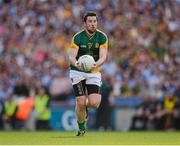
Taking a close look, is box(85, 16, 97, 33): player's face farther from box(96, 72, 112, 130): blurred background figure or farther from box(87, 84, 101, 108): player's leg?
box(96, 72, 112, 130): blurred background figure

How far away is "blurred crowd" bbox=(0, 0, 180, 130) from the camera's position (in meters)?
22.4

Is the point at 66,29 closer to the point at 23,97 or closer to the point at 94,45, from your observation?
the point at 23,97

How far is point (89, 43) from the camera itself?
13391 mm

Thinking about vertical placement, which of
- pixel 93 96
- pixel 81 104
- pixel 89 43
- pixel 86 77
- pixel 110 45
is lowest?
pixel 81 104

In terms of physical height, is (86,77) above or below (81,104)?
above

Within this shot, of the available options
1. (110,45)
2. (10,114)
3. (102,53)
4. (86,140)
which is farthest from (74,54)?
(110,45)

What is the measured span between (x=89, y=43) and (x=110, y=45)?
11268mm

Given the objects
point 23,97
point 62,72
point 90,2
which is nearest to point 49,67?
point 62,72

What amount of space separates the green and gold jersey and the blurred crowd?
24.9ft

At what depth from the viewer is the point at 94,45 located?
13406mm

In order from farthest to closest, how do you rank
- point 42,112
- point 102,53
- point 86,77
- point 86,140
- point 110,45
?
1. point 110,45
2. point 42,112
3. point 86,77
4. point 102,53
5. point 86,140

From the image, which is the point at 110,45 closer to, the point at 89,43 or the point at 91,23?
the point at 89,43

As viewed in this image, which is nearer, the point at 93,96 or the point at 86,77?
the point at 93,96

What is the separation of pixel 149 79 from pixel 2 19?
23.0 feet
